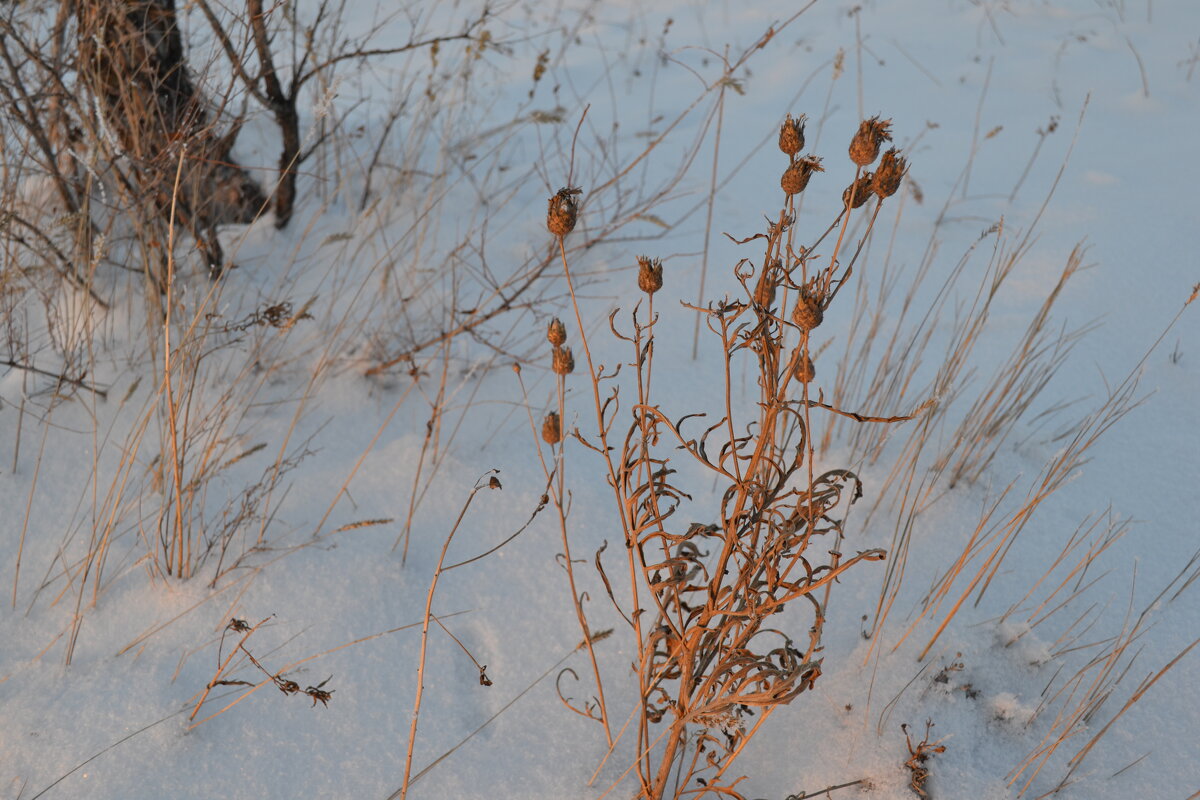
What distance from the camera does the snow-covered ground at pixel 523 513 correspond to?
48.6 inches

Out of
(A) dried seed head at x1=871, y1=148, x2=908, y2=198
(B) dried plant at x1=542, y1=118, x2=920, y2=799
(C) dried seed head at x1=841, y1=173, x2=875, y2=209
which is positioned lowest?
(B) dried plant at x1=542, y1=118, x2=920, y2=799

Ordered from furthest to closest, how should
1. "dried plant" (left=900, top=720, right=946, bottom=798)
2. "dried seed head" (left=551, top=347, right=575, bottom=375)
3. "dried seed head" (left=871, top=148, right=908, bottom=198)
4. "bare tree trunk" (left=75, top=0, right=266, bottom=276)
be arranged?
"bare tree trunk" (left=75, top=0, right=266, bottom=276) → "dried plant" (left=900, top=720, right=946, bottom=798) → "dried seed head" (left=551, top=347, right=575, bottom=375) → "dried seed head" (left=871, top=148, right=908, bottom=198)

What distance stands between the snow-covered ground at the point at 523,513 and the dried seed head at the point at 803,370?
0.58 metres

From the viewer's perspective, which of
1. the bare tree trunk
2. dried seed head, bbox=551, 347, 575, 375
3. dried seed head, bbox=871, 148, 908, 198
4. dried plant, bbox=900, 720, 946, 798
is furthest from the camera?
the bare tree trunk

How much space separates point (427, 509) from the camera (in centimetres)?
164

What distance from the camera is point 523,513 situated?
1633mm

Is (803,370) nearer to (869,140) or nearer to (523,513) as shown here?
(869,140)

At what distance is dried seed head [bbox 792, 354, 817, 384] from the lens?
82 centimetres

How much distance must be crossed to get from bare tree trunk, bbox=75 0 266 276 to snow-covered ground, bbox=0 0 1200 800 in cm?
17

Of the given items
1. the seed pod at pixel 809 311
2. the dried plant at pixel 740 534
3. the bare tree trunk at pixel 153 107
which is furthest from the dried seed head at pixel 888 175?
the bare tree trunk at pixel 153 107

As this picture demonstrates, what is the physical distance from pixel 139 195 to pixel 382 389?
2.09 ft

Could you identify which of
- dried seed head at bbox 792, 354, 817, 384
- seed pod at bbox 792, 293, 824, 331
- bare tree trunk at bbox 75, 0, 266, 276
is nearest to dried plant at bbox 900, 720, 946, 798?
dried seed head at bbox 792, 354, 817, 384

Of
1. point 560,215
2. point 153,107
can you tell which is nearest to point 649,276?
point 560,215

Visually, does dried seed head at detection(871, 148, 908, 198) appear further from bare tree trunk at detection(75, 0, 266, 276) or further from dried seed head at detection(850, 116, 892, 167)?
bare tree trunk at detection(75, 0, 266, 276)
